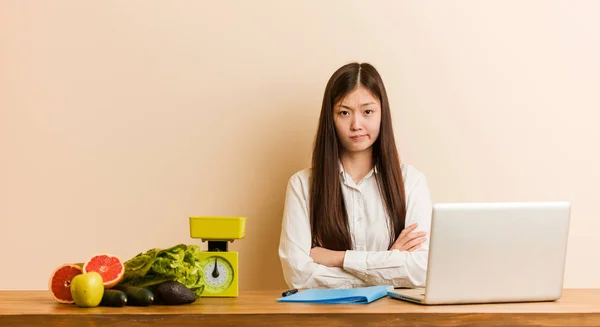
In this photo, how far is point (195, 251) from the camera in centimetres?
237

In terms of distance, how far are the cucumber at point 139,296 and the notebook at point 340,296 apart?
385 millimetres

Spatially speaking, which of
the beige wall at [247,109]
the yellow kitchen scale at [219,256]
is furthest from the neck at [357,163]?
the yellow kitchen scale at [219,256]

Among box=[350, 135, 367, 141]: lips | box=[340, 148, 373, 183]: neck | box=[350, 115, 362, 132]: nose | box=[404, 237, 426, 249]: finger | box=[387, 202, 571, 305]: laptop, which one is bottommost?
box=[404, 237, 426, 249]: finger

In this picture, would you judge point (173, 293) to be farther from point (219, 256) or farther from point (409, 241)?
point (409, 241)

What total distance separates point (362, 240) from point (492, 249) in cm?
107

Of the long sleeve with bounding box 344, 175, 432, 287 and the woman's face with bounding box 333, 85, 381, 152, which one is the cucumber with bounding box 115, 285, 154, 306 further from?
the woman's face with bounding box 333, 85, 381, 152

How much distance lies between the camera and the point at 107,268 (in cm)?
228

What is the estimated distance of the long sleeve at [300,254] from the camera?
2.95 m

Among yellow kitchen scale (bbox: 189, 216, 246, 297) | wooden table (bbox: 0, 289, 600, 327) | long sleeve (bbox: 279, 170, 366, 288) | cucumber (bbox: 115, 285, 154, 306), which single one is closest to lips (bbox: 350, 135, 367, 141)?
long sleeve (bbox: 279, 170, 366, 288)

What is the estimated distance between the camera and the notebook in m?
2.22

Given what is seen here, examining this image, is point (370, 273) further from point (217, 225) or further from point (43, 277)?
point (43, 277)

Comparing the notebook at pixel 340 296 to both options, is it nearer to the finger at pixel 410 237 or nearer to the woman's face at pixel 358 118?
the finger at pixel 410 237

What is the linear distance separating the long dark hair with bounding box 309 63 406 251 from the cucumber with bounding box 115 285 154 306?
3.58 ft

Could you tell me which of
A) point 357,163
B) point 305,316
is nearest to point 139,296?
point 305,316
